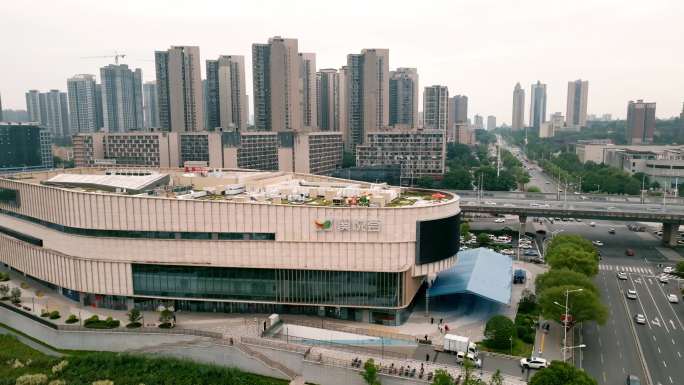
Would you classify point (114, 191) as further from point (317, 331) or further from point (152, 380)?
point (317, 331)

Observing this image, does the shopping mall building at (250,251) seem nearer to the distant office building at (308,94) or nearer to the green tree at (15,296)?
the green tree at (15,296)

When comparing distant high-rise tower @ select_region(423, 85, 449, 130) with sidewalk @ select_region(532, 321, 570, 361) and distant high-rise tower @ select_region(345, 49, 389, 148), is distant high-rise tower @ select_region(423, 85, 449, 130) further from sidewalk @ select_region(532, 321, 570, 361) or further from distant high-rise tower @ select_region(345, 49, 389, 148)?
sidewalk @ select_region(532, 321, 570, 361)

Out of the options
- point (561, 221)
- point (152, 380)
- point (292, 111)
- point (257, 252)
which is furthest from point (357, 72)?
point (152, 380)

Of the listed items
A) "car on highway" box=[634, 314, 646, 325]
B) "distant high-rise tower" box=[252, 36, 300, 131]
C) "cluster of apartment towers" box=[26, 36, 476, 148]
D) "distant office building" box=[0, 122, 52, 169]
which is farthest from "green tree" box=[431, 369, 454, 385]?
"distant office building" box=[0, 122, 52, 169]

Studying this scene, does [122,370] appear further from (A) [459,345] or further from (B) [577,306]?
(B) [577,306]

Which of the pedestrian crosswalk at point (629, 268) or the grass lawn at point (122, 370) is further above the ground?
the pedestrian crosswalk at point (629, 268)

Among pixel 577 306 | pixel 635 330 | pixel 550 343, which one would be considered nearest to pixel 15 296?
pixel 550 343

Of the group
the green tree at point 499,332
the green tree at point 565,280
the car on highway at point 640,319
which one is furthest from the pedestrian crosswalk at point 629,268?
the green tree at point 499,332
